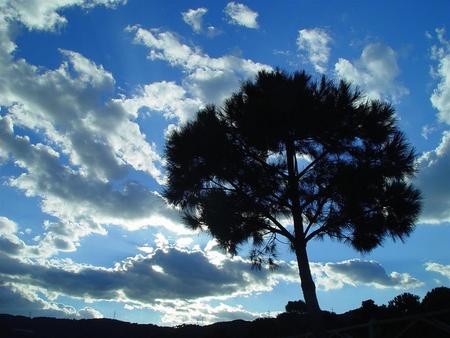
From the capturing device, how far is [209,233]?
973cm

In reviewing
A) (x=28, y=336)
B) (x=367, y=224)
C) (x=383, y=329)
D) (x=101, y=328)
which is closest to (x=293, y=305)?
(x=383, y=329)

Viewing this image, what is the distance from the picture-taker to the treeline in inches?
310

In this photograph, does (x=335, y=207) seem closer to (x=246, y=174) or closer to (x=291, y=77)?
(x=246, y=174)

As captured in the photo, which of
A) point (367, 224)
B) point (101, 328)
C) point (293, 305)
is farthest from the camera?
point (101, 328)

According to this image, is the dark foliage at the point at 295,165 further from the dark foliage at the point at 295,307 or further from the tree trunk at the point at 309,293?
the dark foliage at the point at 295,307

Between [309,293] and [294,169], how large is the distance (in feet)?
9.67

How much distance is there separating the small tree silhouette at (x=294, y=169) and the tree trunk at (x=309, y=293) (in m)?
0.03

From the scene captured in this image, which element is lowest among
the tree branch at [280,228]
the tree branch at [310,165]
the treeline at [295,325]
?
the treeline at [295,325]

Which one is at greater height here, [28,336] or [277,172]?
[277,172]

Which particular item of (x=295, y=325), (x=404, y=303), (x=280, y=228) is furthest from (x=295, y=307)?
(x=280, y=228)

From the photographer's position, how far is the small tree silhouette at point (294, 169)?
9000 millimetres

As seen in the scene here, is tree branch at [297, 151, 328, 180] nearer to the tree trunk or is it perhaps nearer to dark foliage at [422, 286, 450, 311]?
the tree trunk

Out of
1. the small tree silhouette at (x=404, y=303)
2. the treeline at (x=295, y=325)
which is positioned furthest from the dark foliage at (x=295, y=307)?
the small tree silhouette at (x=404, y=303)

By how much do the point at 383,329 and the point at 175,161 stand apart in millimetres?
11769
